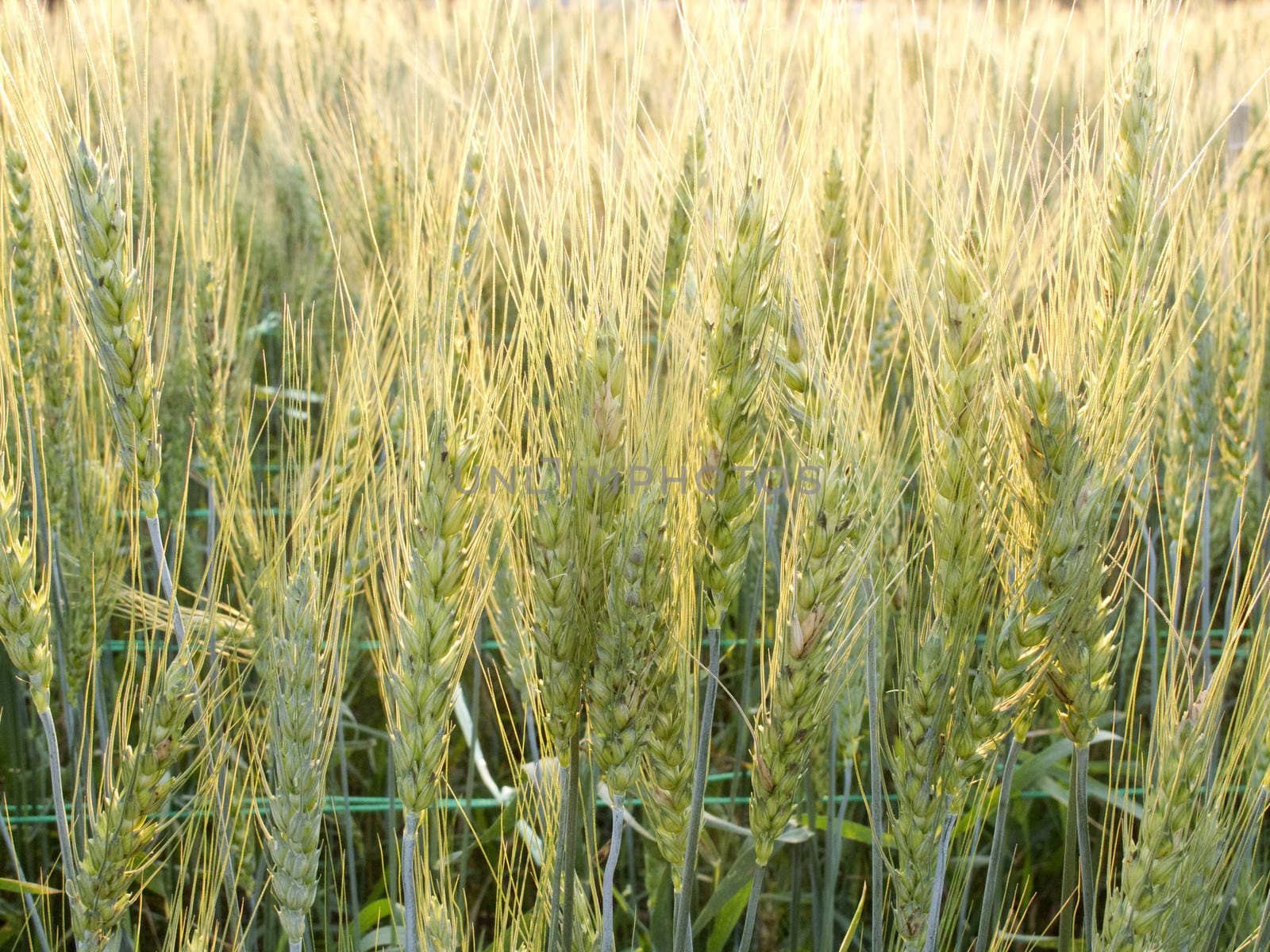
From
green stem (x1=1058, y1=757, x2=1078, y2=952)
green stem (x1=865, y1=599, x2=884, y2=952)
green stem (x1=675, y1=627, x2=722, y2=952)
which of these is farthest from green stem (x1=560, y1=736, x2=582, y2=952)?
green stem (x1=1058, y1=757, x2=1078, y2=952)

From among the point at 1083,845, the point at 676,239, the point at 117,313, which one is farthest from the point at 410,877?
the point at 676,239

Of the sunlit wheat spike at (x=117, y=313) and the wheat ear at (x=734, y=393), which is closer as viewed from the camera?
the wheat ear at (x=734, y=393)

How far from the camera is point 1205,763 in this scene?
116cm

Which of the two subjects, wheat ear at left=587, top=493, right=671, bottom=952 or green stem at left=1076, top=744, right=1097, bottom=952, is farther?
green stem at left=1076, top=744, right=1097, bottom=952

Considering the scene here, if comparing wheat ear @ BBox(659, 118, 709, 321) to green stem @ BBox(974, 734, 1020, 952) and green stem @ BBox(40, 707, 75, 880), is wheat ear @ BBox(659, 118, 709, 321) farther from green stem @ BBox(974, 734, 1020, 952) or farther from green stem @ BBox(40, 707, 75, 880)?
green stem @ BBox(40, 707, 75, 880)

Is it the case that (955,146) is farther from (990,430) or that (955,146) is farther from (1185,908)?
(1185,908)

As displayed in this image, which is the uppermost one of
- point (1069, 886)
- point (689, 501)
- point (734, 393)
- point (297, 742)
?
point (734, 393)

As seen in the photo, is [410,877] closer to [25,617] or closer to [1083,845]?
[25,617]

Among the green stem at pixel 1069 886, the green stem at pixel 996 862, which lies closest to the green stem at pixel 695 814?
the green stem at pixel 996 862

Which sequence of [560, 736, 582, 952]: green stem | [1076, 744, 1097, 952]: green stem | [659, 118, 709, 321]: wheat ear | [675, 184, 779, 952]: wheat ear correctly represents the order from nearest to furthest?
[675, 184, 779, 952]: wheat ear < [560, 736, 582, 952]: green stem < [1076, 744, 1097, 952]: green stem < [659, 118, 709, 321]: wheat ear

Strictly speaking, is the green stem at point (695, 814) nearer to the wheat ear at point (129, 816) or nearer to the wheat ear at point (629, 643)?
the wheat ear at point (629, 643)

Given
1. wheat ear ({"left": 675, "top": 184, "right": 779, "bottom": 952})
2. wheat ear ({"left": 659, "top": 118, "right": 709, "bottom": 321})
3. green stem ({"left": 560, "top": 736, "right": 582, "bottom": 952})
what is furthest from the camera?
wheat ear ({"left": 659, "top": 118, "right": 709, "bottom": 321})

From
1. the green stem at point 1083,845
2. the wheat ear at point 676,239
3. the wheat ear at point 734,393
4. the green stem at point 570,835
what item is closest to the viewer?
the wheat ear at point 734,393

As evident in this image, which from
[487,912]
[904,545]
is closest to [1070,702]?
[904,545]
